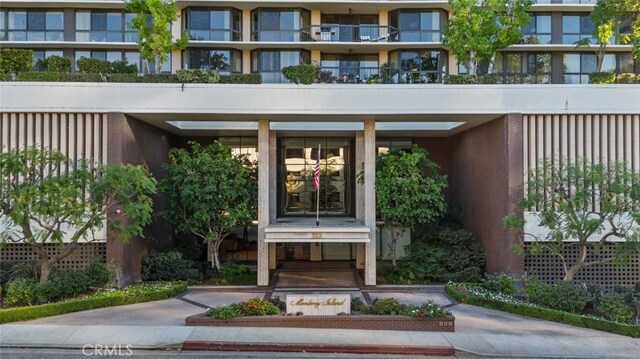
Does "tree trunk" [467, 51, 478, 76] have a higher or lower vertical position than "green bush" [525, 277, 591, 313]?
higher

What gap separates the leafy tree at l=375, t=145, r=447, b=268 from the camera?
20.3 m

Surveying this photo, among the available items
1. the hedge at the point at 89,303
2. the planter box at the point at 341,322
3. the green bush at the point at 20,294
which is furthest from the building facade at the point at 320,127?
the planter box at the point at 341,322

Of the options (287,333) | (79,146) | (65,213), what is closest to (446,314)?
(287,333)

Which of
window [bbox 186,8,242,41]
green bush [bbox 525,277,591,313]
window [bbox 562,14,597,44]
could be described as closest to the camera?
green bush [bbox 525,277,591,313]

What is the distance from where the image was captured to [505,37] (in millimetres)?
27781

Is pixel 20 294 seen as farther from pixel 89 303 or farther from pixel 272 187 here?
pixel 272 187

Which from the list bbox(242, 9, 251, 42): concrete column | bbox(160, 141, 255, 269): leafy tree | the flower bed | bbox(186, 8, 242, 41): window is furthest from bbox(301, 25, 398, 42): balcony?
the flower bed

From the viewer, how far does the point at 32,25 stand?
37375mm

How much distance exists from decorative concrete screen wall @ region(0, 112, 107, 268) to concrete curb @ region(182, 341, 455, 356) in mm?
8589

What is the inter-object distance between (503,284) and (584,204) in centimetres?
418

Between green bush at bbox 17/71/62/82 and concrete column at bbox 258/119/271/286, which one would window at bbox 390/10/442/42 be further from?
green bush at bbox 17/71/62/82

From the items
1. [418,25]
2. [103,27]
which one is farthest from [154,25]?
[418,25]

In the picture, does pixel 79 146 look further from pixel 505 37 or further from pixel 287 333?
pixel 505 37

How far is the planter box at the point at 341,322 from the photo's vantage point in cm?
1376
